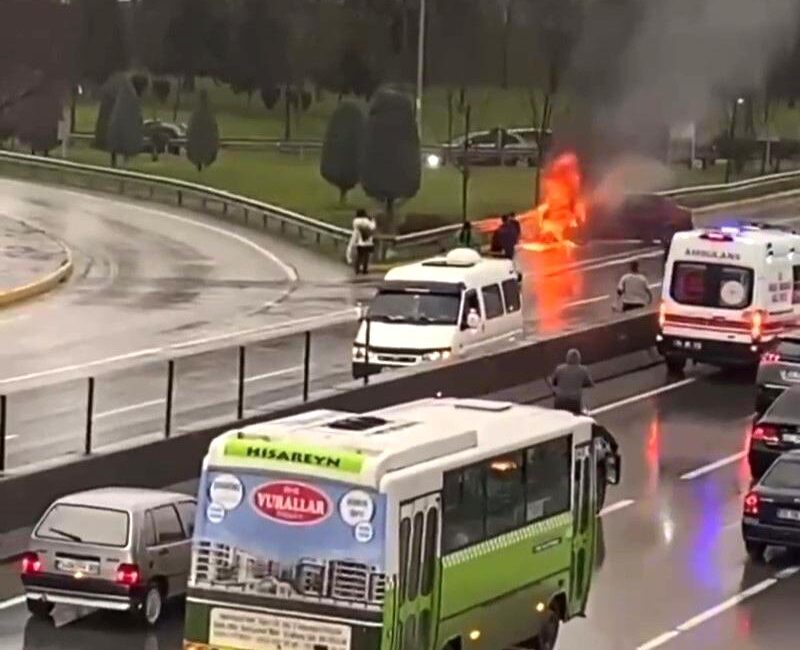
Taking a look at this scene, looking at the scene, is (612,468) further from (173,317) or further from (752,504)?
(173,317)

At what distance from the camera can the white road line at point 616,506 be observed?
27.8 m

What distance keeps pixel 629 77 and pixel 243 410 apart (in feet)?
162

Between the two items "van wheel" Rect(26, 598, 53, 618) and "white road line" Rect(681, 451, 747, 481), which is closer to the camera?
"van wheel" Rect(26, 598, 53, 618)

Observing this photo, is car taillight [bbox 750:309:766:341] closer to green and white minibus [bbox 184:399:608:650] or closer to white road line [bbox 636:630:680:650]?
white road line [bbox 636:630:680:650]

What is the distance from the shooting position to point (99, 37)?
102m

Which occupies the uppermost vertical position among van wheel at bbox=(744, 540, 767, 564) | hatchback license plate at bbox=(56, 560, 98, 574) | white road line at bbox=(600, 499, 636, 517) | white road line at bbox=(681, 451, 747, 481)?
hatchback license plate at bbox=(56, 560, 98, 574)

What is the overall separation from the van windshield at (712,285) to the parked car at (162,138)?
5340 cm

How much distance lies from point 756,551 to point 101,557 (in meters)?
8.83

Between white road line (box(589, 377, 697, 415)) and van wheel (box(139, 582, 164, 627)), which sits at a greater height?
van wheel (box(139, 582, 164, 627))

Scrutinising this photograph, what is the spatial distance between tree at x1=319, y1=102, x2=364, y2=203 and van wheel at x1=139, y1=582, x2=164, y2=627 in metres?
46.3

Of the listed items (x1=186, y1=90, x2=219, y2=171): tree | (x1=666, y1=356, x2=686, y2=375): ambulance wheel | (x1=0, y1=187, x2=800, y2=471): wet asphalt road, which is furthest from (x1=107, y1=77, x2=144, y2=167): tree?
(x1=666, y1=356, x2=686, y2=375): ambulance wheel

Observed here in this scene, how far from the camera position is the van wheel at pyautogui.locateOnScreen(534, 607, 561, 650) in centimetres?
1995

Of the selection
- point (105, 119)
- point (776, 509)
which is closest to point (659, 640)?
point (776, 509)

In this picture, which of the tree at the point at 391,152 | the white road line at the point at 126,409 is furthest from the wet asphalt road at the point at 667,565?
the tree at the point at 391,152
